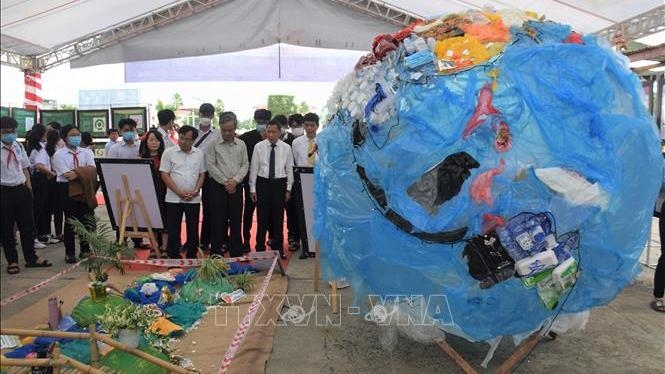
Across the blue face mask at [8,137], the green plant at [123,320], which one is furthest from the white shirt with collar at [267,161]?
the green plant at [123,320]

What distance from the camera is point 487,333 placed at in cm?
274

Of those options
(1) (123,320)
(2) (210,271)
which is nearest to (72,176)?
(2) (210,271)

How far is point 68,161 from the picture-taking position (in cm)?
571

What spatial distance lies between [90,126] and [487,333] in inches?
440

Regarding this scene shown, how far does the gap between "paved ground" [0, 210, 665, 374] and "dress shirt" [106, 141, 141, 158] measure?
2414 mm

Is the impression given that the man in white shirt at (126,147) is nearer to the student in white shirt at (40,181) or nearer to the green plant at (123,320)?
the student in white shirt at (40,181)

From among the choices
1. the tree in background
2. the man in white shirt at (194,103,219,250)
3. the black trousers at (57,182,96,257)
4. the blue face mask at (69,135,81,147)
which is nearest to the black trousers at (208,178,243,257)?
the man in white shirt at (194,103,219,250)

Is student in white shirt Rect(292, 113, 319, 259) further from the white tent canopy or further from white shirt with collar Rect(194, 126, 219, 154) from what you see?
the white tent canopy

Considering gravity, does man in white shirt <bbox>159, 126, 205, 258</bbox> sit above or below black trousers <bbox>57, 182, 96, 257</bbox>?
above

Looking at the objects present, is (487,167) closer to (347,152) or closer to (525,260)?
(525,260)

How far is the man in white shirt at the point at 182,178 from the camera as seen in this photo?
17.9 feet

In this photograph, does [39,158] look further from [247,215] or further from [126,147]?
[247,215]

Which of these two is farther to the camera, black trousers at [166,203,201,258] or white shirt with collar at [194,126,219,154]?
white shirt with collar at [194,126,219,154]

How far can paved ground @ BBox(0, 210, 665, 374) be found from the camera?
334 cm
